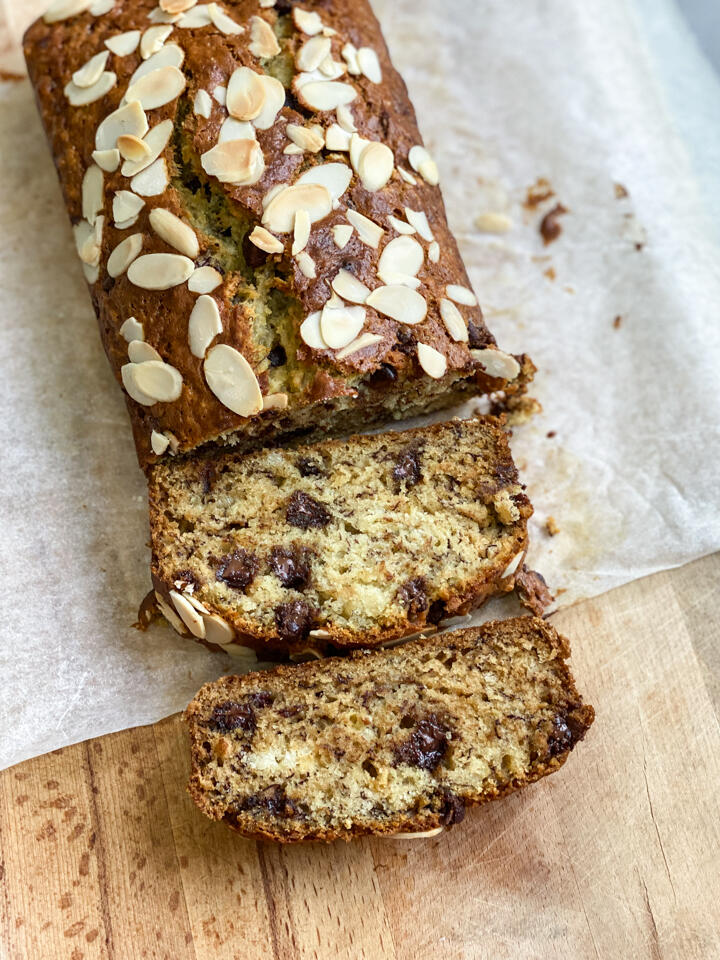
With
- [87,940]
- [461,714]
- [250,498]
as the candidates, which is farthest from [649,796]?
[87,940]

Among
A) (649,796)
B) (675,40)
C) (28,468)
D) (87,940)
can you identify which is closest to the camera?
(87,940)

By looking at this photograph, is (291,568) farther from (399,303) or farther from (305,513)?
(399,303)

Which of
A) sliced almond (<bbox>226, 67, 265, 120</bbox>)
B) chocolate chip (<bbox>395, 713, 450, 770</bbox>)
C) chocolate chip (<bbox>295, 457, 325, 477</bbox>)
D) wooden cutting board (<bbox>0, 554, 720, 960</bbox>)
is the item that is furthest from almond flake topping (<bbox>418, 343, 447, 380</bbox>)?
wooden cutting board (<bbox>0, 554, 720, 960</bbox>)

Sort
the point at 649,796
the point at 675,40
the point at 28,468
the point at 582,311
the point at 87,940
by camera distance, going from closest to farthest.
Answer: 1. the point at 87,940
2. the point at 649,796
3. the point at 28,468
4. the point at 582,311
5. the point at 675,40

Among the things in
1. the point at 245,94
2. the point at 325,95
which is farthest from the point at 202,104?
the point at 325,95

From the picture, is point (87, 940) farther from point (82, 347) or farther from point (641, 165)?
point (641, 165)

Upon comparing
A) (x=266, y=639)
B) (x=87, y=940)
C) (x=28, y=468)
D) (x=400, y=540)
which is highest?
(x=400, y=540)
